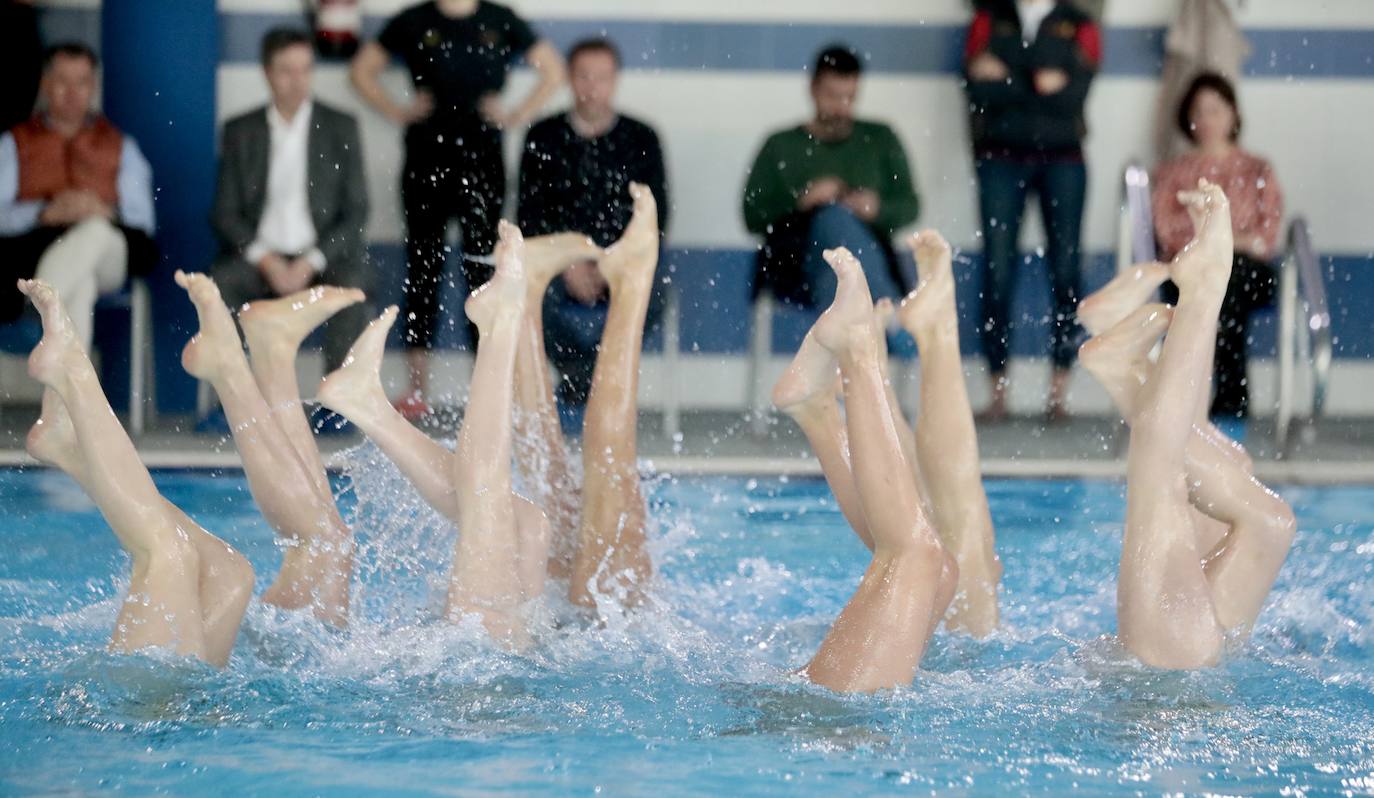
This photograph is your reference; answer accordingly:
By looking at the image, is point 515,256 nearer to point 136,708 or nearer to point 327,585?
point 327,585

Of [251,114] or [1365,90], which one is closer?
[251,114]

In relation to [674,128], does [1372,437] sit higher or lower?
lower

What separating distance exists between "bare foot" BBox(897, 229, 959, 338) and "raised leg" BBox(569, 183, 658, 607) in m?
0.49

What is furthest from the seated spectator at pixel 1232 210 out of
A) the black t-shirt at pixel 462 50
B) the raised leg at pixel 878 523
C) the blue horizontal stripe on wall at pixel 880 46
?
the raised leg at pixel 878 523

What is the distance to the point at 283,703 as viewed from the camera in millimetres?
2391

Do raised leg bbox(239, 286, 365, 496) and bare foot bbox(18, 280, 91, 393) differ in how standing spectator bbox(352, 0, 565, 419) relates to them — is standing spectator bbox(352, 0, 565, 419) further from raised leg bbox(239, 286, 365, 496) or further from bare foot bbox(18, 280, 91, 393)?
bare foot bbox(18, 280, 91, 393)

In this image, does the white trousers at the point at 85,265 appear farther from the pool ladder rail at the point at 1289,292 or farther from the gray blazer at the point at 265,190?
the pool ladder rail at the point at 1289,292

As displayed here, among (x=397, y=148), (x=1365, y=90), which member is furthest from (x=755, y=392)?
(x=1365, y=90)

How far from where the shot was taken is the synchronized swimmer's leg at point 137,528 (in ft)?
7.52

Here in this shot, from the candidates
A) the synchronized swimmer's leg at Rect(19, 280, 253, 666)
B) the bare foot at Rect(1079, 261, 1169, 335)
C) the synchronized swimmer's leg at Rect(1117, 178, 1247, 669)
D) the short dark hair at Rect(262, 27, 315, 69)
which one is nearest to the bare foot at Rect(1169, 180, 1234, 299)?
the synchronized swimmer's leg at Rect(1117, 178, 1247, 669)

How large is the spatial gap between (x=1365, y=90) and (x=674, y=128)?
2.65 meters

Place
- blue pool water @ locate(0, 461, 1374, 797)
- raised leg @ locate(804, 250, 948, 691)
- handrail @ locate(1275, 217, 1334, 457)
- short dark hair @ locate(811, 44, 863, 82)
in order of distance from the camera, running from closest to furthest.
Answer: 1. blue pool water @ locate(0, 461, 1374, 797)
2. raised leg @ locate(804, 250, 948, 691)
3. handrail @ locate(1275, 217, 1334, 457)
4. short dark hair @ locate(811, 44, 863, 82)

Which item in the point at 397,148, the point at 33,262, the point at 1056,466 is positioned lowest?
the point at 1056,466

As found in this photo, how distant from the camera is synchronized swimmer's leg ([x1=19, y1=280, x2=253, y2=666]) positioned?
2.29m
